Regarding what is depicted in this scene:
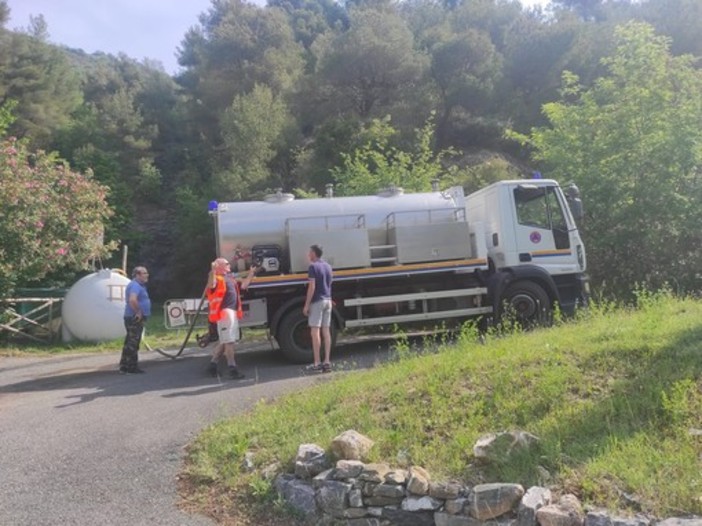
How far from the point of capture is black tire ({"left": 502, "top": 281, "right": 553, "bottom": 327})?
1108 cm

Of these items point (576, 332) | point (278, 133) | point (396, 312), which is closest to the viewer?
point (576, 332)

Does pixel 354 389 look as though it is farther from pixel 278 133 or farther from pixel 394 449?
pixel 278 133

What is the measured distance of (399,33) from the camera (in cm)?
3844

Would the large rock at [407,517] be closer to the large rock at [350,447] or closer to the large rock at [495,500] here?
the large rock at [495,500]

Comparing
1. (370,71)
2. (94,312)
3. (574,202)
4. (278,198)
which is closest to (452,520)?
(574,202)

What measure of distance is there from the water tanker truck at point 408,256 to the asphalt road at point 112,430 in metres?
1.02

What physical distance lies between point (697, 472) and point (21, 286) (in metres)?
19.0

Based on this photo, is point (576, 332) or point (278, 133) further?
point (278, 133)

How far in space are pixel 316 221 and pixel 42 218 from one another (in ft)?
30.8

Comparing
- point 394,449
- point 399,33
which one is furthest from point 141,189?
point 394,449

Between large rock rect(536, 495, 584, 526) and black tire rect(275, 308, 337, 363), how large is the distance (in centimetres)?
692

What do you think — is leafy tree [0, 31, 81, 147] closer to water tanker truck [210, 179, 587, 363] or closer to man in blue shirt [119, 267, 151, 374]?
man in blue shirt [119, 267, 151, 374]

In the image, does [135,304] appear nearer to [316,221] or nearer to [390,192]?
[316,221]

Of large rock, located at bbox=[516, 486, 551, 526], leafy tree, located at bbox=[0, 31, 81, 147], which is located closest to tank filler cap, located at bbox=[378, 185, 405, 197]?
large rock, located at bbox=[516, 486, 551, 526]
